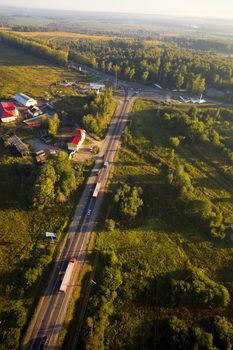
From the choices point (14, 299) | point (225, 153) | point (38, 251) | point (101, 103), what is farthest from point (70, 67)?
point (14, 299)

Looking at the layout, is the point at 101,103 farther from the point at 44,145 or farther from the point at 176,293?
the point at 176,293

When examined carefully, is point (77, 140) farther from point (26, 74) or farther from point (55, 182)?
point (26, 74)

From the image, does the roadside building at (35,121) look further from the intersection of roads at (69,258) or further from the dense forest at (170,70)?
the dense forest at (170,70)

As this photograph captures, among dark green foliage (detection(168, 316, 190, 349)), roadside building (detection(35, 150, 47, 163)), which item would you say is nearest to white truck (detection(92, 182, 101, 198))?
roadside building (detection(35, 150, 47, 163))

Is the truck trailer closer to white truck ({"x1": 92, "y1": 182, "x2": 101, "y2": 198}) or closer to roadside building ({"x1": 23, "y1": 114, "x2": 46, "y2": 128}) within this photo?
white truck ({"x1": 92, "y1": 182, "x2": 101, "y2": 198})

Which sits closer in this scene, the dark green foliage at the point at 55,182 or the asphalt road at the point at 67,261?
the asphalt road at the point at 67,261

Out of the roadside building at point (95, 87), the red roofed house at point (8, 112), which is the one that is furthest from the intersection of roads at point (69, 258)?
the roadside building at point (95, 87)

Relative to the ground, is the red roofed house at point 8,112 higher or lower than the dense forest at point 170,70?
lower
